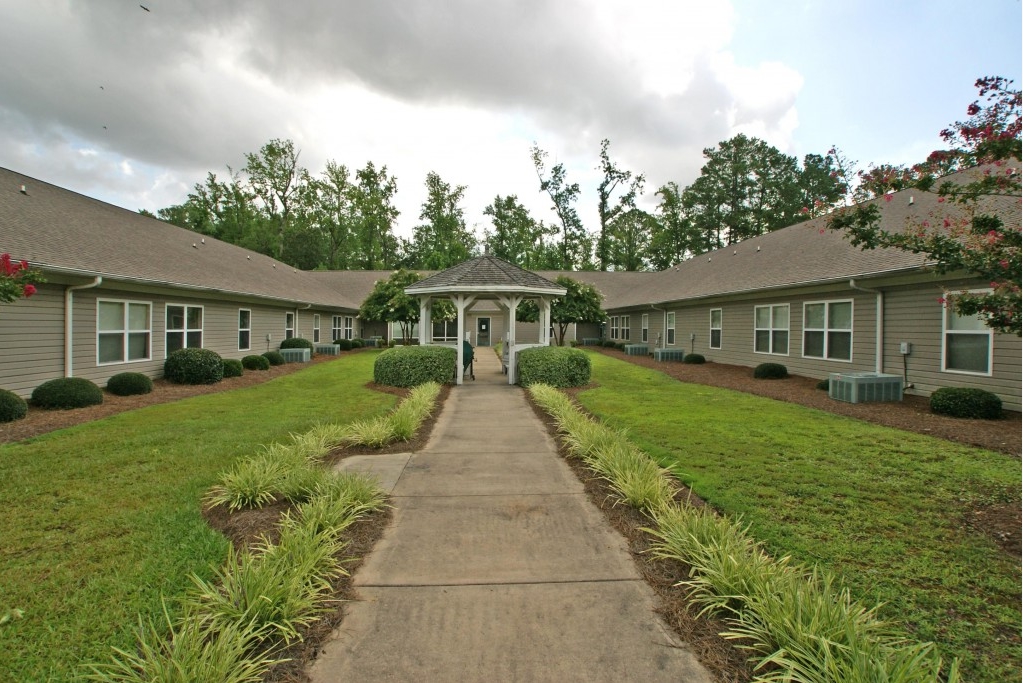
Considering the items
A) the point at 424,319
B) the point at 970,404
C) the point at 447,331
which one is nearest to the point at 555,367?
the point at 424,319

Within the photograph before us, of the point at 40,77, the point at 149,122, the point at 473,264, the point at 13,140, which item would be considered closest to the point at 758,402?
the point at 473,264

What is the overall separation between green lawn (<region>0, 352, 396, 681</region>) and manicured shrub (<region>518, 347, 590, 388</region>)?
541 cm

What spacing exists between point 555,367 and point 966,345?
8.20 metres

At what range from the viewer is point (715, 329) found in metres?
19.4

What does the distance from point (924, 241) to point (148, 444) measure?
9353mm

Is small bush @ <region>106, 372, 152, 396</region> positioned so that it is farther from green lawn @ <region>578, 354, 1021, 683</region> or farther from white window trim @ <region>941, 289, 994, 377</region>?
white window trim @ <region>941, 289, 994, 377</region>

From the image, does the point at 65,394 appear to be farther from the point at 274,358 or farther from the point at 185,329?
the point at 274,358

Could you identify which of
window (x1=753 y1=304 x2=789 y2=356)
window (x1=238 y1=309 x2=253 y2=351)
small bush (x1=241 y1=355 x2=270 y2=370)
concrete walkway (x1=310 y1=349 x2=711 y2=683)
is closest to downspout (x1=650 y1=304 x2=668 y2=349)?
window (x1=753 y1=304 x2=789 y2=356)

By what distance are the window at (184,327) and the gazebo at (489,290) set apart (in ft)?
21.7

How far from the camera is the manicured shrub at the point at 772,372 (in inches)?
560

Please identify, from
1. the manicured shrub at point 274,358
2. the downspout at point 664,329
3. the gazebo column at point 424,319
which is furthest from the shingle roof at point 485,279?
the downspout at point 664,329

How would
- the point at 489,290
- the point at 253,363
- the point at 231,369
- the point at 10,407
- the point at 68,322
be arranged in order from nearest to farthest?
the point at 10,407 → the point at 68,322 → the point at 489,290 → the point at 231,369 → the point at 253,363

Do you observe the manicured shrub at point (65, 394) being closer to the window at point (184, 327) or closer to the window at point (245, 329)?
the window at point (184, 327)

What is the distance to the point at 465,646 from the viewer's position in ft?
8.49
